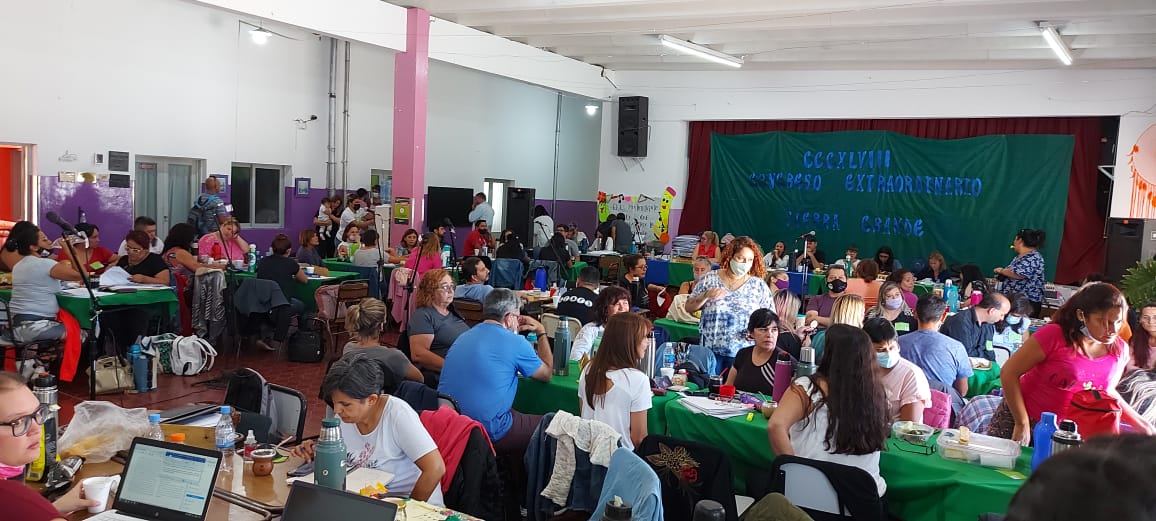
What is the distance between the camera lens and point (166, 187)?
11438mm

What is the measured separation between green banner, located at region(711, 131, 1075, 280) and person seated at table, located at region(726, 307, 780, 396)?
8491 millimetres

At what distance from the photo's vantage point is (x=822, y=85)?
13.6 meters

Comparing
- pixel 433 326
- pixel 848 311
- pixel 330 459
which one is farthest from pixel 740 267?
pixel 330 459

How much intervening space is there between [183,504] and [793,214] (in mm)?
12498

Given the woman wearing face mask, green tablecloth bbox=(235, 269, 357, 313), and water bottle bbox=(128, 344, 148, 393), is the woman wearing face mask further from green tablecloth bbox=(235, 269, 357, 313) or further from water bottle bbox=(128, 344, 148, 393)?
green tablecloth bbox=(235, 269, 357, 313)

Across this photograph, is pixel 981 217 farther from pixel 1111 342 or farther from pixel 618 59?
pixel 1111 342

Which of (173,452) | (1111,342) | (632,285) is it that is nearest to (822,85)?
(632,285)

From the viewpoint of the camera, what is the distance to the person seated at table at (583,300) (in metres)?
6.59

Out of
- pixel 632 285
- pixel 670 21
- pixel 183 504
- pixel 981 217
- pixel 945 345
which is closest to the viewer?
pixel 183 504

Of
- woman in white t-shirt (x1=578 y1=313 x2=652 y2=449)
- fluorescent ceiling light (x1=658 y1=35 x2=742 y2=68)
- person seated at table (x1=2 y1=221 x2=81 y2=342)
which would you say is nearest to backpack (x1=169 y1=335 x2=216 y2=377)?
person seated at table (x1=2 y1=221 x2=81 y2=342)

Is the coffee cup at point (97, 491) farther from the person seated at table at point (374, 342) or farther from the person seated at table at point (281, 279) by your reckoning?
the person seated at table at point (281, 279)

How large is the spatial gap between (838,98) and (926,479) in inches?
425

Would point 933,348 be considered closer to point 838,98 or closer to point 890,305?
point 890,305

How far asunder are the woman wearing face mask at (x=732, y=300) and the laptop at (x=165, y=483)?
12.1 feet
